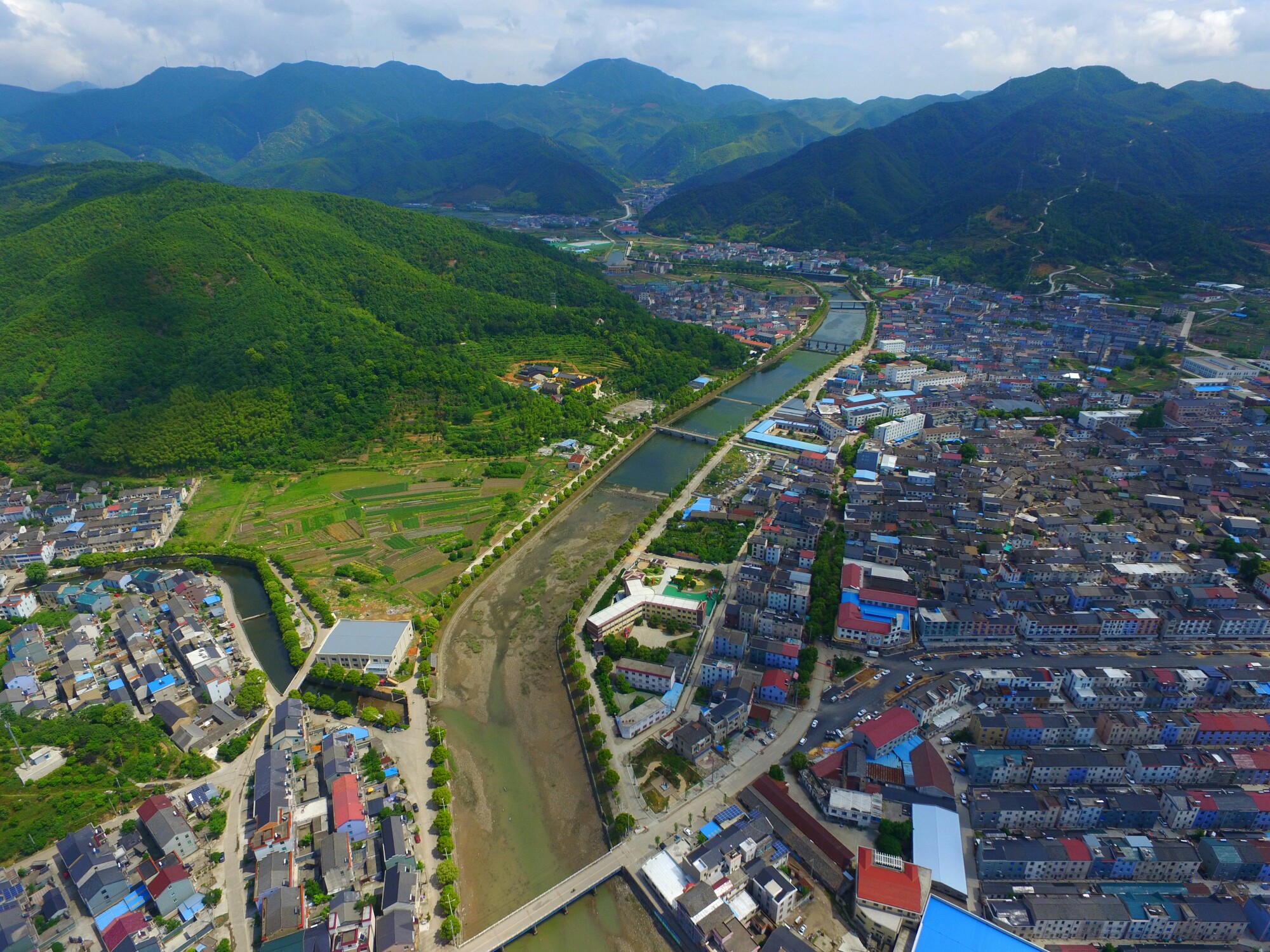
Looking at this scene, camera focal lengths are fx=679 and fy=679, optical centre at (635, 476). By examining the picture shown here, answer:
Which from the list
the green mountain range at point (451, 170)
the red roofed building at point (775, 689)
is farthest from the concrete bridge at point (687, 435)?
the green mountain range at point (451, 170)

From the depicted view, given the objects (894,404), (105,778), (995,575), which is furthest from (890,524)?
(105,778)

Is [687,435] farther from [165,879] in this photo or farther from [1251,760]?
[165,879]

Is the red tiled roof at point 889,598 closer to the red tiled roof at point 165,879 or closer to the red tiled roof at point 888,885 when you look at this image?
the red tiled roof at point 888,885

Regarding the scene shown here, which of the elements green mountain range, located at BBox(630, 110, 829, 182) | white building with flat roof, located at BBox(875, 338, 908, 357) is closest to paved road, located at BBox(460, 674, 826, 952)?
white building with flat roof, located at BBox(875, 338, 908, 357)

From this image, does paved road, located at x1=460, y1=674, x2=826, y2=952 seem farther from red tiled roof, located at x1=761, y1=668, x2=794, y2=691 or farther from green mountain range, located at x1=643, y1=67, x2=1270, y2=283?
green mountain range, located at x1=643, y1=67, x2=1270, y2=283

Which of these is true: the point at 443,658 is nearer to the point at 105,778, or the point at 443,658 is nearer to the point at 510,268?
the point at 105,778
